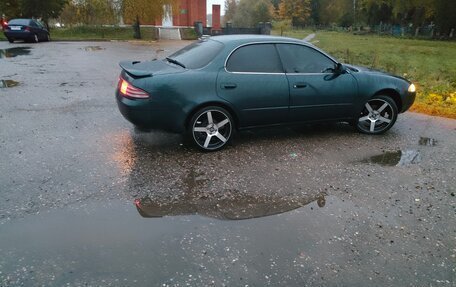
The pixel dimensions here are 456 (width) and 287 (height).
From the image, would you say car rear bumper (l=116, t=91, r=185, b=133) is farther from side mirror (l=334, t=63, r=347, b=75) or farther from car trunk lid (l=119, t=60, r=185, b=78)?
side mirror (l=334, t=63, r=347, b=75)

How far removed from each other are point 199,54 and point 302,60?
5.22ft

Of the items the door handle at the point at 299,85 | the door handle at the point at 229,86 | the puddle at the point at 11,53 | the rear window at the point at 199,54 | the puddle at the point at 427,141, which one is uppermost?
the rear window at the point at 199,54

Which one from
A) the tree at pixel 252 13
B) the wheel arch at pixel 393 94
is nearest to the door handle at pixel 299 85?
the wheel arch at pixel 393 94

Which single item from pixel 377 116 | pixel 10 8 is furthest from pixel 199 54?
pixel 10 8

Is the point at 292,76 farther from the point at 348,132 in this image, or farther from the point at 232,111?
the point at 348,132

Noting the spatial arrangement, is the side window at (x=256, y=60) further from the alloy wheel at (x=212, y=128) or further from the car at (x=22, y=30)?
the car at (x=22, y=30)

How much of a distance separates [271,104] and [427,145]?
2719 millimetres

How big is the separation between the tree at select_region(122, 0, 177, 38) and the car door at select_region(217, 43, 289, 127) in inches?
1076

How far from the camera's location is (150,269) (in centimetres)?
304

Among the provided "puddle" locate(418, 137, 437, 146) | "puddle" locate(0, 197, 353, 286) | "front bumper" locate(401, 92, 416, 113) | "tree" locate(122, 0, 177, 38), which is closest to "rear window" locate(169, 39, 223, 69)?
"puddle" locate(0, 197, 353, 286)

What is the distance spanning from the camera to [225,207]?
13.3 feet

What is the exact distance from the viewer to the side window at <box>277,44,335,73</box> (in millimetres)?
5823

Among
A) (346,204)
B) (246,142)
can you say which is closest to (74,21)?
(246,142)

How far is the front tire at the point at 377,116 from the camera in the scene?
6.52 m
